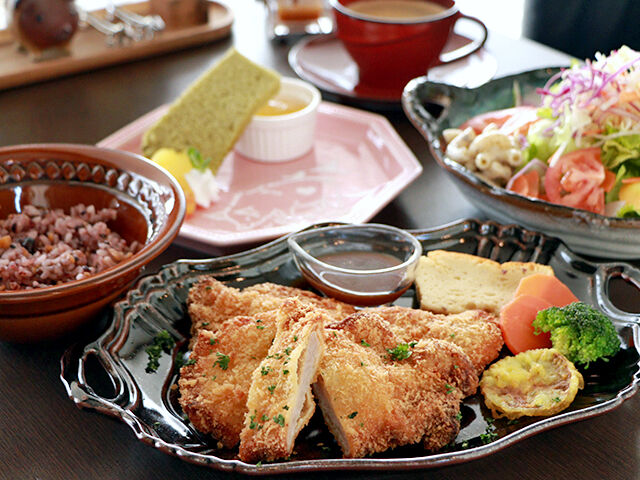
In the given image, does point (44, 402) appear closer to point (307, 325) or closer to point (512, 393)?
point (307, 325)

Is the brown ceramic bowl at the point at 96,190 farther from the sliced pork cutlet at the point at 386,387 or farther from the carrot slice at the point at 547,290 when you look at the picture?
the carrot slice at the point at 547,290

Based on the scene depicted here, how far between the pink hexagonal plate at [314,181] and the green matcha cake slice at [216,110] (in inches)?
6.6

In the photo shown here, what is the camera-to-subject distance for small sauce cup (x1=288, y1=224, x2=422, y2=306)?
185 cm

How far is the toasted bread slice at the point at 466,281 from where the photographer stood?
184 centimetres

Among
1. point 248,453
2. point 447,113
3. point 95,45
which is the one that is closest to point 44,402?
point 248,453

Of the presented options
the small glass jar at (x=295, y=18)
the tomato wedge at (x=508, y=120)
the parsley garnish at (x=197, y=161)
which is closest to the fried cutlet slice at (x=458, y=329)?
the tomato wedge at (x=508, y=120)

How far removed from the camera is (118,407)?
1.39 metres

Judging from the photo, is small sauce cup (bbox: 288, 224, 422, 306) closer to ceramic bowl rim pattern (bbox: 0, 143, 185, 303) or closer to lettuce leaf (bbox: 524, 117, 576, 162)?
ceramic bowl rim pattern (bbox: 0, 143, 185, 303)

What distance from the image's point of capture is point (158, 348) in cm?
163

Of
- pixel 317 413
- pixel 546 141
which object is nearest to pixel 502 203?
pixel 546 141

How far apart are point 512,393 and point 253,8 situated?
144 inches

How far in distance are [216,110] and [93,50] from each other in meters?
1.29

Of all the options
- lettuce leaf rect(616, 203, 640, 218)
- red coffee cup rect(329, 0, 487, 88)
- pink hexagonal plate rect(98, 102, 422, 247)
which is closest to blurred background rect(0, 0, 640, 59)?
red coffee cup rect(329, 0, 487, 88)

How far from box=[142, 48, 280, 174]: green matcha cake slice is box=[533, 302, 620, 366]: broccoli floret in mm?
1531
